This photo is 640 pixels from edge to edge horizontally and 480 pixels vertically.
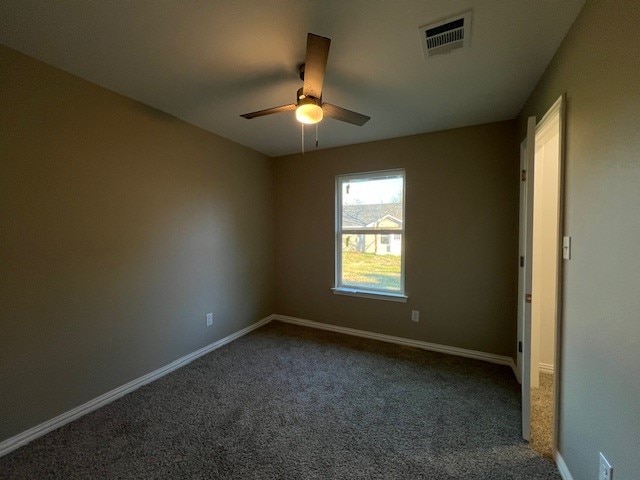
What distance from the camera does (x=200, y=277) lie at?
291 centimetres

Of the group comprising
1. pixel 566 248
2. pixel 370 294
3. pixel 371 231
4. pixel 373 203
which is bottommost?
pixel 370 294

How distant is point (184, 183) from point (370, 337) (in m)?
2.76

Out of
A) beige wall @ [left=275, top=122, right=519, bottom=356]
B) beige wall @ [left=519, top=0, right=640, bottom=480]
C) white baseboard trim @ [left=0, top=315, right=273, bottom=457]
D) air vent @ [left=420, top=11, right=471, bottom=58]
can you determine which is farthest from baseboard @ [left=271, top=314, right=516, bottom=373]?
air vent @ [left=420, top=11, right=471, bottom=58]

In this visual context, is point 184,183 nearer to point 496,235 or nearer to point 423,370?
point 423,370

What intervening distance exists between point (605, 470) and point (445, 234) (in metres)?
2.11

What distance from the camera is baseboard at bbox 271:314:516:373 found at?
274cm

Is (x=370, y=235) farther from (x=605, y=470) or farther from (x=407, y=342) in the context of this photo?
(x=605, y=470)

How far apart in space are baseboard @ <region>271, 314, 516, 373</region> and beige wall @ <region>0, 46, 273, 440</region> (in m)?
1.11

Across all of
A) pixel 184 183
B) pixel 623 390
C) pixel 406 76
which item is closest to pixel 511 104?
pixel 406 76

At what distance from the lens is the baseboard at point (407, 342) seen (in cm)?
274

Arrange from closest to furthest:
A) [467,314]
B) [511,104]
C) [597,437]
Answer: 1. [597,437]
2. [511,104]
3. [467,314]

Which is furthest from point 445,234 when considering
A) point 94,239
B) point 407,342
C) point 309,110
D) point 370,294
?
point 94,239

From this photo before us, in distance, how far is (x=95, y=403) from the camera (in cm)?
204

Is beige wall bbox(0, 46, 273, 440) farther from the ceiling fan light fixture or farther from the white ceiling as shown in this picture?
the ceiling fan light fixture
